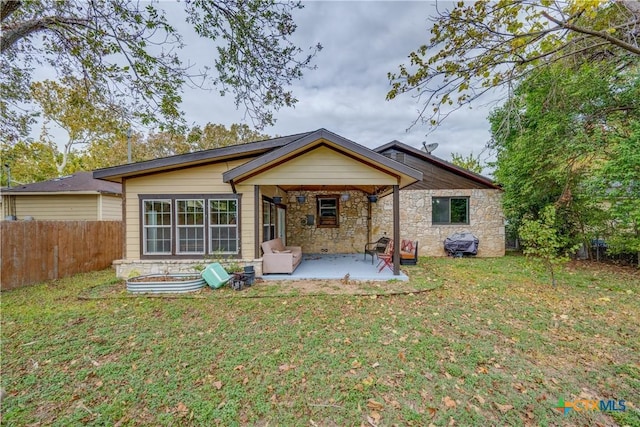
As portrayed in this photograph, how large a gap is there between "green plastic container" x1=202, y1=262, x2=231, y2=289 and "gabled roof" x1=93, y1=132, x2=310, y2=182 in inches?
106

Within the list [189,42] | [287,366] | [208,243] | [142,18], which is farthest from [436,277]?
[142,18]

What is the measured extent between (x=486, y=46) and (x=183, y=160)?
645 cm

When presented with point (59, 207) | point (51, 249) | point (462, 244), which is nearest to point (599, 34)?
point (462, 244)

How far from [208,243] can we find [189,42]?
4559 mm

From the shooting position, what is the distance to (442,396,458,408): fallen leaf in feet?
7.98

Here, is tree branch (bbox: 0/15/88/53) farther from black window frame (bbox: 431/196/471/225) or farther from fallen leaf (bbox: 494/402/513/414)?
black window frame (bbox: 431/196/471/225)

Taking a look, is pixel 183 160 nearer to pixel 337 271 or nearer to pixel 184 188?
pixel 184 188

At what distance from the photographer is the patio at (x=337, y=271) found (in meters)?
6.71

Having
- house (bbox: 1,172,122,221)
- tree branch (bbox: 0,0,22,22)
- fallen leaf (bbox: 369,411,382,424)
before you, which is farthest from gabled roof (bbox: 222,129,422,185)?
house (bbox: 1,172,122,221)

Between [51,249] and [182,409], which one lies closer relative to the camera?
[182,409]

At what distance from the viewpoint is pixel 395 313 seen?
4.58 m

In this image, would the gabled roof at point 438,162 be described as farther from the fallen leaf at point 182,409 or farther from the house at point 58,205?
the house at point 58,205

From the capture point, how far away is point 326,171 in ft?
21.9

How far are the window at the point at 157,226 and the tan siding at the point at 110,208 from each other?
5.60 meters
